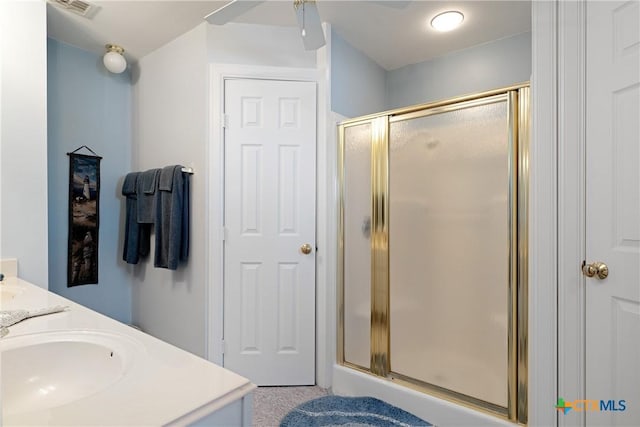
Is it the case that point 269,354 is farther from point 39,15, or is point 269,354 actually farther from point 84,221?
point 39,15

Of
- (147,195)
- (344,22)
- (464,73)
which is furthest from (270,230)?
(464,73)

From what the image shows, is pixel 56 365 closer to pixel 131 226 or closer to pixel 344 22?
pixel 131 226

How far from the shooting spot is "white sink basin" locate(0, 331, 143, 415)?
0.85 meters

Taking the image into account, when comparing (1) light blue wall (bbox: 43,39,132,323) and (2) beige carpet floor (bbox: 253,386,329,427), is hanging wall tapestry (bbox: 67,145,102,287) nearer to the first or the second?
(1) light blue wall (bbox: 43,39,132,323)

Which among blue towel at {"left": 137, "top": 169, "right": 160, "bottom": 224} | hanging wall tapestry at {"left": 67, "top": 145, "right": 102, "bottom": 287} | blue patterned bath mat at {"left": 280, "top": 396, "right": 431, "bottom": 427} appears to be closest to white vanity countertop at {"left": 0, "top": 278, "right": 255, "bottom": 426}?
blue patterned bath mat at {"left": 280, "top": 396, "right": 431, "bottom": 427}

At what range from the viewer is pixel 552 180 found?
138 centimetres

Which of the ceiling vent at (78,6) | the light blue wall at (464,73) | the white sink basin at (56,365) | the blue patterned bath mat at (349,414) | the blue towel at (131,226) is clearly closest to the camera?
the white sink basin at (56,365)

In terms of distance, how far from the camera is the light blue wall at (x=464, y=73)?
2.34 meters

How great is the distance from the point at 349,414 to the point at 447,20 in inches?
93.5

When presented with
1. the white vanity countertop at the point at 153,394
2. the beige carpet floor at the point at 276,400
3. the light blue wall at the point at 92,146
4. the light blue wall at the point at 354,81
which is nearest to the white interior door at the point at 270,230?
the beige carpet floor at the point at 276,400

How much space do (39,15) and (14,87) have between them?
44 cm

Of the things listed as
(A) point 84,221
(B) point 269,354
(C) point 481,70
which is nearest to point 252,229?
(B) point 269,354

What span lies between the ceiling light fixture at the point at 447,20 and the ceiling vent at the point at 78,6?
6.79 feet

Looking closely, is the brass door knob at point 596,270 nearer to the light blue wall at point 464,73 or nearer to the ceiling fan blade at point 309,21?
the ceiling fan blade at point 309,21
